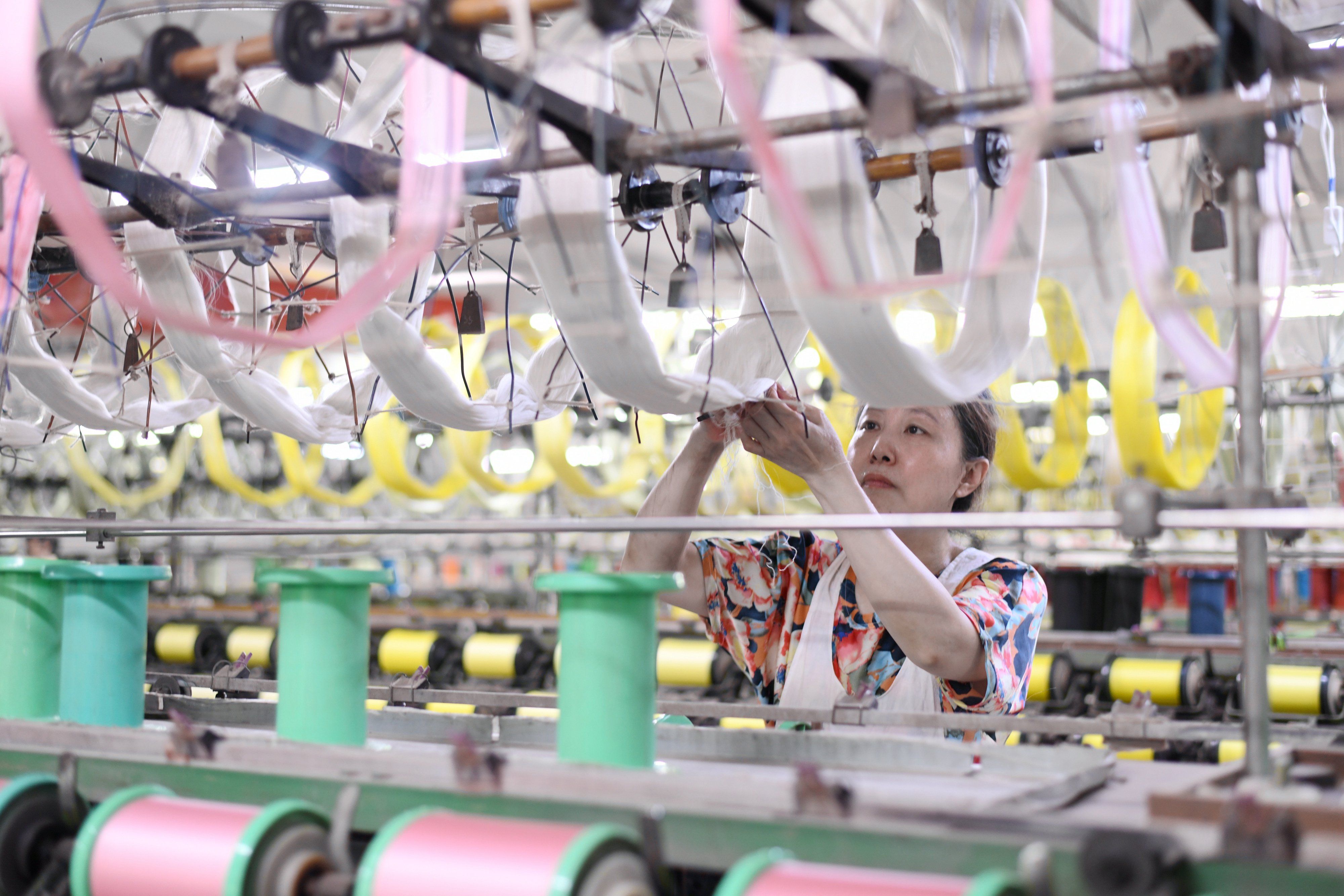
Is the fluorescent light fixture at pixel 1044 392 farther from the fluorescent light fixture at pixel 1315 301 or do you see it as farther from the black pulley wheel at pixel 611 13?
the black pulley wheel at pixel 611 13

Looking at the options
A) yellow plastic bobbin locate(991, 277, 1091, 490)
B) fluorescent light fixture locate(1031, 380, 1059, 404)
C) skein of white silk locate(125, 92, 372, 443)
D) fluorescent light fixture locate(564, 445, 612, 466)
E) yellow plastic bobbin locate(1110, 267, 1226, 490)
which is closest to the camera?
skein of white silk locate(125, 92, 372, 443)

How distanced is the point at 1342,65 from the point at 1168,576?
20.3ft

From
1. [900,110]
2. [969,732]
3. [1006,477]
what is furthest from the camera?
[1006,477]

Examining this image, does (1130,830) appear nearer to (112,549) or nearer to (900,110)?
(900,110)

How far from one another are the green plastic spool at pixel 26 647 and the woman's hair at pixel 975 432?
1.08 m

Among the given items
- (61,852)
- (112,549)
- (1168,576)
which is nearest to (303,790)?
(61,852)

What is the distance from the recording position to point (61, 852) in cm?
99

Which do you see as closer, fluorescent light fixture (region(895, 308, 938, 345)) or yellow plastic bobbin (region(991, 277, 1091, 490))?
fluorescent light fixture (region(895, 308, 938, 345))

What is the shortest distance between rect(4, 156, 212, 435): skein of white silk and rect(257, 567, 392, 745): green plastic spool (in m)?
0.37

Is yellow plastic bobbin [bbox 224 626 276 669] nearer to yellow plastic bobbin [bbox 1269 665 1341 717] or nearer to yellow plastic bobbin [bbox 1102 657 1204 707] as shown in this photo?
yellow plastic bobbin [bbox 1102 657 1204 707]

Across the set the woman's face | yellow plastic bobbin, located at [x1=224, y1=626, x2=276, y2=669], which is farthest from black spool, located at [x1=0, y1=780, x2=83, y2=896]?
yellow plastic bobbin, located at [x1=224, y1=626, x2=276, y2=669]

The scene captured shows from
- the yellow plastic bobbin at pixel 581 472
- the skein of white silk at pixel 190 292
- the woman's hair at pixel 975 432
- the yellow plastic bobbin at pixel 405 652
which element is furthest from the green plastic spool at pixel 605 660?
the yellow plastic bobbin at pixel 405 652

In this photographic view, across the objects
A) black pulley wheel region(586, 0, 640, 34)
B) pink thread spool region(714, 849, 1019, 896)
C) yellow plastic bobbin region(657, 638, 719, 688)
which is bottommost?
yellow plastic bobbin region(657, 638, 719, 688)

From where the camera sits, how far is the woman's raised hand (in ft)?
4.68
